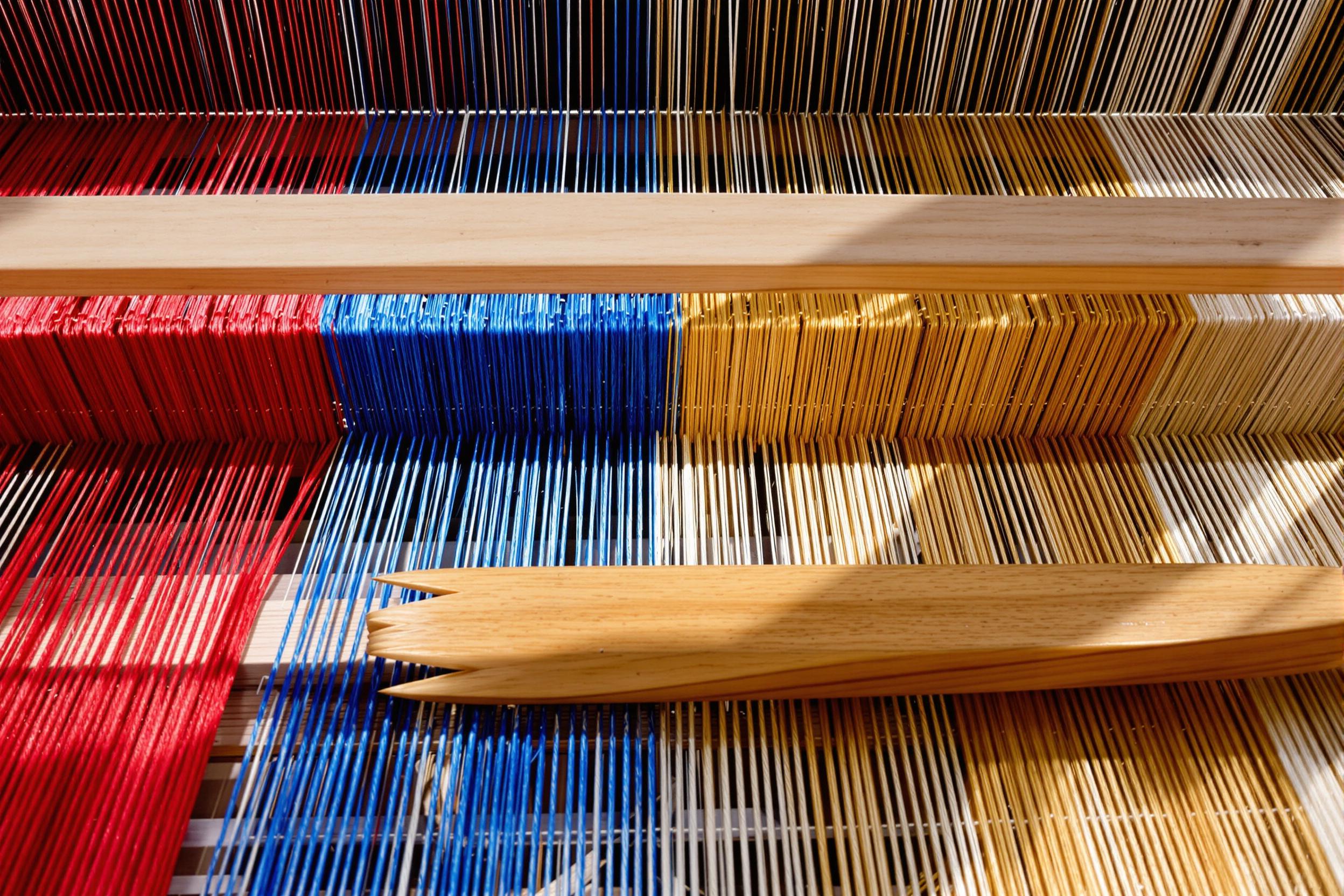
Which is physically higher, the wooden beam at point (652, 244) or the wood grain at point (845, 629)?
the wooden beam at point (652, 244)

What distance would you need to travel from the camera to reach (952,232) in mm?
1007

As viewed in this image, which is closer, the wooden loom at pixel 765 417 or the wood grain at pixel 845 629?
the wooden loom at pixel 765 417

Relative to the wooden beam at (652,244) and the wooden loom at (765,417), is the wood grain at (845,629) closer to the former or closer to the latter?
the wooden loom at (765,417)

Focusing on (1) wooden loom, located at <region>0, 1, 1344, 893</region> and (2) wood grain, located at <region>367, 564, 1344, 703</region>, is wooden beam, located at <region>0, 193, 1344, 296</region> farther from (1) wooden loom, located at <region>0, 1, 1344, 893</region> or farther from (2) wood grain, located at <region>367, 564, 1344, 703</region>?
(2) wood grain, located at <region>367, 564, 1344, 703</region>

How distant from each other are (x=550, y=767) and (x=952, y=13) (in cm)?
150

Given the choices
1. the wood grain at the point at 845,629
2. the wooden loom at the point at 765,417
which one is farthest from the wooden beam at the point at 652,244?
the wood grain at the point at 845,629

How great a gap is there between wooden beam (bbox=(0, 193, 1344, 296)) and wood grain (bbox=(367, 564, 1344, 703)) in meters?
0.45

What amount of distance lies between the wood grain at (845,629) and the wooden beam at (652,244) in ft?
1.49

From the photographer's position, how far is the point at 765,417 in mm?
1611

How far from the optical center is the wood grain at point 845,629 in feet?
4.06

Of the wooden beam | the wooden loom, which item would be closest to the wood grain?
the wooden loom

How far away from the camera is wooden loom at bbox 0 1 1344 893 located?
1017 millimetres

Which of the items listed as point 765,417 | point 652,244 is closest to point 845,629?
point 765,417

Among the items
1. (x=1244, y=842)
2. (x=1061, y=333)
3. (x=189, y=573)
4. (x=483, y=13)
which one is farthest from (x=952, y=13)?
(x=189, y=573)
